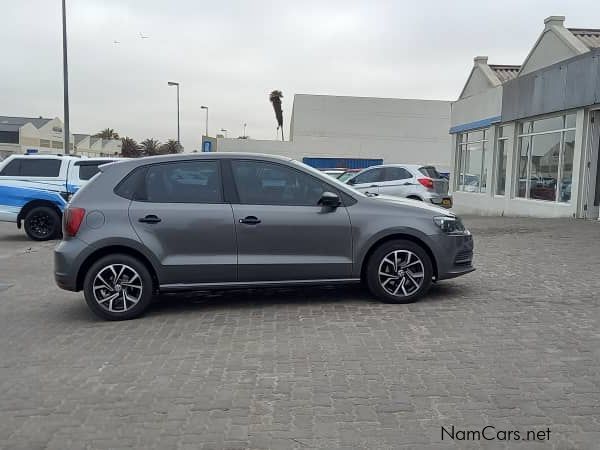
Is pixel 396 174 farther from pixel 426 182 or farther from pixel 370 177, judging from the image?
pixel 426 182

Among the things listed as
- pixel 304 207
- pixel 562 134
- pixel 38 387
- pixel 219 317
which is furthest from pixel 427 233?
pixel 562 134

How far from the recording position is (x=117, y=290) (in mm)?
5875

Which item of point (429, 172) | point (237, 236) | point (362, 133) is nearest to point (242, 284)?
point (237, 236)

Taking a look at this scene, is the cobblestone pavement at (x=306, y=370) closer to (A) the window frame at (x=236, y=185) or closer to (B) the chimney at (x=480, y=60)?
(A) the window frame at (x=236, y=185)

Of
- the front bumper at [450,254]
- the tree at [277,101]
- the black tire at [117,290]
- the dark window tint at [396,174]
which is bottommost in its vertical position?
the black tire at [117,290]

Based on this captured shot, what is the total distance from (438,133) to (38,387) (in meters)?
51.3

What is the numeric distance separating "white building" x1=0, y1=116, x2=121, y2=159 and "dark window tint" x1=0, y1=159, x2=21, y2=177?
54.3 metres

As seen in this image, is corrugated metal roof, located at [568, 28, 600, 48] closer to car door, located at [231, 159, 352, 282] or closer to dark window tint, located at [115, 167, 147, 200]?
car door, located at [231, 159, 352, 282]

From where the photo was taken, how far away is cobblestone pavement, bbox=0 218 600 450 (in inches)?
138

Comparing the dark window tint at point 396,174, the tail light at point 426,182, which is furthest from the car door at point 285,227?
the dark window tint at point 396,174

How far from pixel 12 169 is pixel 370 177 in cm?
931

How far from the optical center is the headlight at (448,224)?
6.29m

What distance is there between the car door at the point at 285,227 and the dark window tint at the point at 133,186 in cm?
99

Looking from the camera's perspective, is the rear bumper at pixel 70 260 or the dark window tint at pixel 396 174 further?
the dark window tint at pixel 396 174
